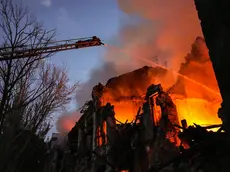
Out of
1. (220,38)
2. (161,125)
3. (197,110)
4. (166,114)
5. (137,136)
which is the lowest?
(220,38)

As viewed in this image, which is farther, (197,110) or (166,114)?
(197,110)

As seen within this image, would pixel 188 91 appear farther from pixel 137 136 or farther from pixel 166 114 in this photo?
pixel 137 136

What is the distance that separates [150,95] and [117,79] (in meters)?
18.0

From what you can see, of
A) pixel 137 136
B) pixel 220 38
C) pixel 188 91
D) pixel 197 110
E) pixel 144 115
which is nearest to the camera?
pixel 220 38

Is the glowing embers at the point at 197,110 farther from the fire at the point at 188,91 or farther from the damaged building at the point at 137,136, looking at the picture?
the damaged building at the point at 137,136

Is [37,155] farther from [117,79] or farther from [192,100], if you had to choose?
[192,100]

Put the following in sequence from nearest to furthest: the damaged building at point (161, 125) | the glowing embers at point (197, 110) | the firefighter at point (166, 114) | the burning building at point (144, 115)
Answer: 1. the damaged building at point (161, 125)
2. the firefighter at point (166, 114)
3. the burning building at point (144, 115)
4. the glowing embers at point (197, 110)

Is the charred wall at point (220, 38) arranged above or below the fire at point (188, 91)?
below

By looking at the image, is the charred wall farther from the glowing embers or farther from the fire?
the glowing embers

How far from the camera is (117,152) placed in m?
18.2

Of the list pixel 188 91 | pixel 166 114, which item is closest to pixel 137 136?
pixel 166 114

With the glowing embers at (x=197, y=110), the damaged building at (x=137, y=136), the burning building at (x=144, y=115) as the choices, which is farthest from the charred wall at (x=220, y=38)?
the glowing embers at (x=197, y=110)

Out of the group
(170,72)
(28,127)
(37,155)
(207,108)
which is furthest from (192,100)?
(37,155)

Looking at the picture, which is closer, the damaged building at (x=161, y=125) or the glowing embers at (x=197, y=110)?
the damaged building at (x=161, y=125)
